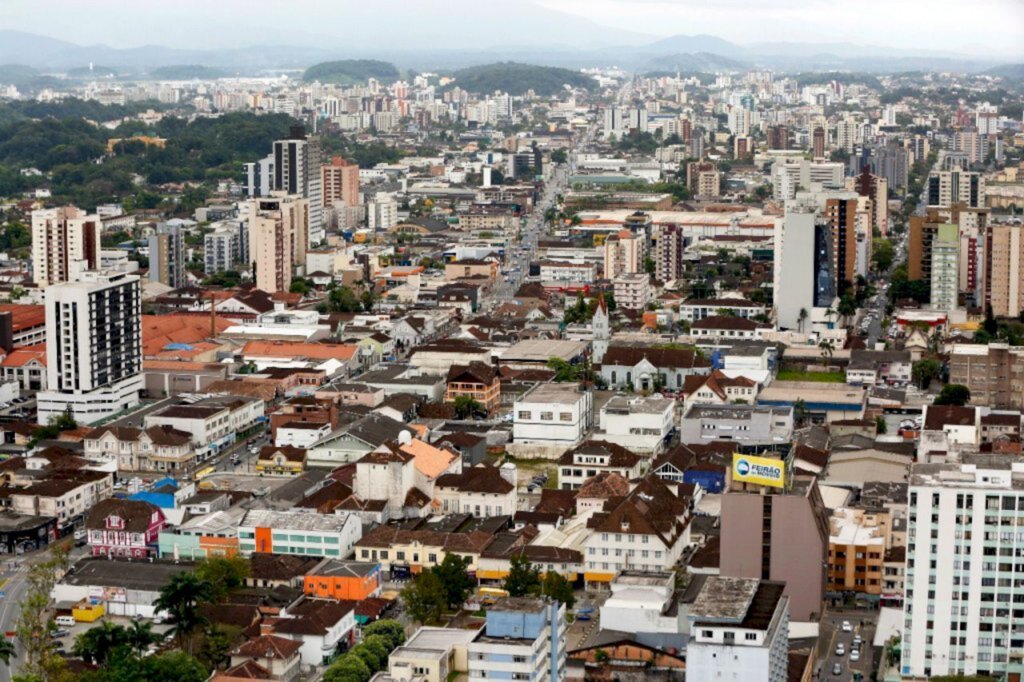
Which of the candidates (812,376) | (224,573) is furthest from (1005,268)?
(224,573)

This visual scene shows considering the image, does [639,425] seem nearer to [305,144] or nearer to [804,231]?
[804,231]

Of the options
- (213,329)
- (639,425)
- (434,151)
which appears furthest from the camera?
(434,151)

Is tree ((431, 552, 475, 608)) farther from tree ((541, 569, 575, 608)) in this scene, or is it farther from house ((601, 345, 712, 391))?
house ((601, 345, 712, 391))

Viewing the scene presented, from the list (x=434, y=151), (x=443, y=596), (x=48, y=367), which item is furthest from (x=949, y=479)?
(x=434, y=151)

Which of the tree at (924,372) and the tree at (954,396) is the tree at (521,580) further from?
the tree at (924,372)

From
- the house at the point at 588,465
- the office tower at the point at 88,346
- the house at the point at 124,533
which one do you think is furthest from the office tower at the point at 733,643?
the office tower at the point at 88,346

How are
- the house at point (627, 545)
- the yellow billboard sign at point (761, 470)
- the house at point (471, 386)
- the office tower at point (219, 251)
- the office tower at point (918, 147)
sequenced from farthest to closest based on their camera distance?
the office tower at point (918, 147) → the office tower at point (219, 251) → the house at point (471, 386) → the house at point (627, 545) → the yellow billboard sign at point (761, 470)
